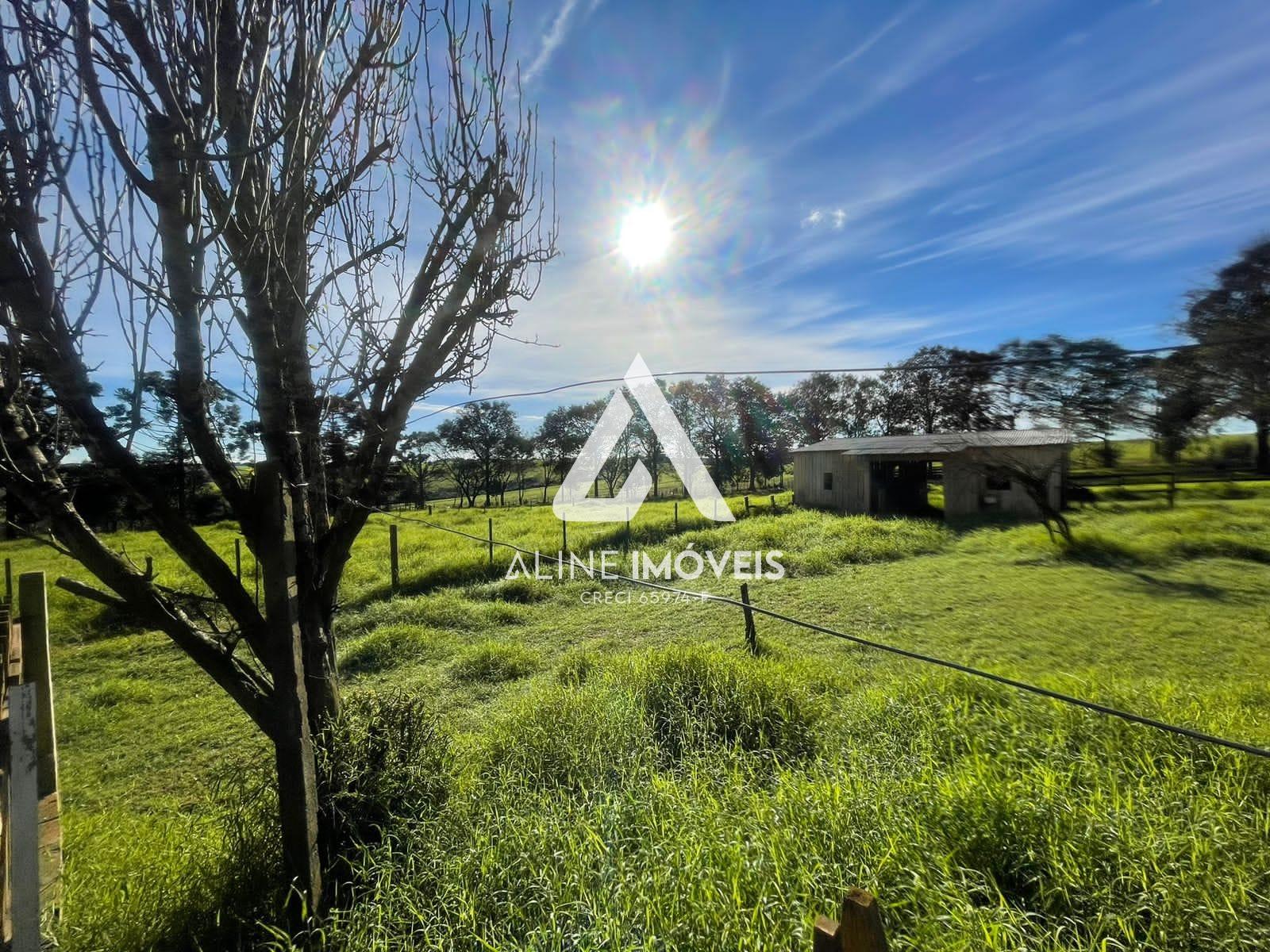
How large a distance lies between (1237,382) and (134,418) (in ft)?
13.2

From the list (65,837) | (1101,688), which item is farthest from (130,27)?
(1101,688)

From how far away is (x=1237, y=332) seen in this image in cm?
196

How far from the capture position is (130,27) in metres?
1.38

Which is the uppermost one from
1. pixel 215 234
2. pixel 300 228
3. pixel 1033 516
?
pixel 300 228

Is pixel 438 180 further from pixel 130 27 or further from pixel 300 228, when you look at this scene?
pixel 130 27

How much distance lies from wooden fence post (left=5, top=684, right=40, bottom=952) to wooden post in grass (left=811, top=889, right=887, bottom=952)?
164 centimetres

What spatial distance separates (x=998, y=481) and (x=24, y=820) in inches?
204

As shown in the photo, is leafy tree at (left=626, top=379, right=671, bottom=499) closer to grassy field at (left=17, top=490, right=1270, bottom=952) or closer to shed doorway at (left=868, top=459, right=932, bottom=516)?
→ shed doorway at (left=868, top=459, right=932, bottom=516)

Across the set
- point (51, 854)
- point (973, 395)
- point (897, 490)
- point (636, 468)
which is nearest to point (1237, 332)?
point (973, 395)

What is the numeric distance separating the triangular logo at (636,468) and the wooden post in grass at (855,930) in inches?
515

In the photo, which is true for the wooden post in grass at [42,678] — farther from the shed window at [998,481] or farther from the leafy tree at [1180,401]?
the shed window at [998,481]

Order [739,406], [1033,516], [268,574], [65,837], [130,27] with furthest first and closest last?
[739,406] < [1033,516] < [65,837] < [268,574] < [130,27]

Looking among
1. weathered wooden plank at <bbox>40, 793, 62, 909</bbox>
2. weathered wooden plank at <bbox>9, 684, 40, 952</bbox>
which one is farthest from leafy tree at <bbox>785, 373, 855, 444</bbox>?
weathered wooden plank at <bbox>40, 793, 62, 909</bbox>

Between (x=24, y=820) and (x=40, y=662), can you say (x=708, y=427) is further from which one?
(x=24, y=820)
